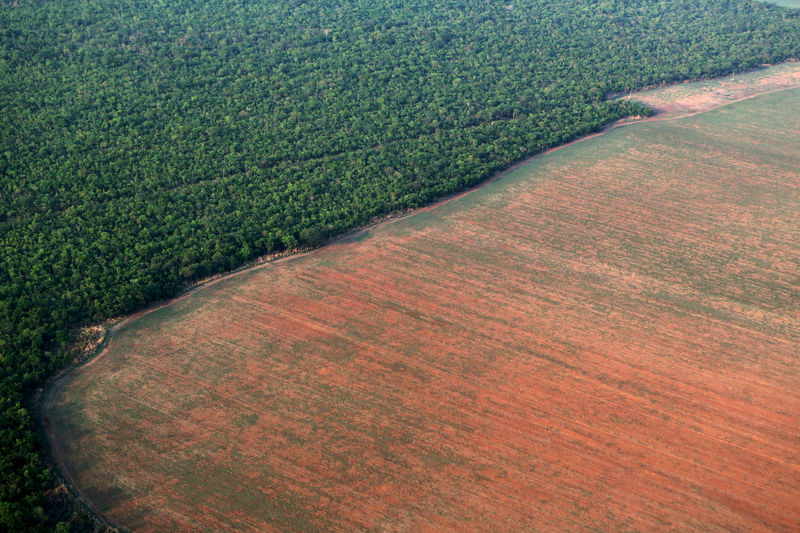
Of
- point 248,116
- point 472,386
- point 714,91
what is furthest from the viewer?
point 714,91

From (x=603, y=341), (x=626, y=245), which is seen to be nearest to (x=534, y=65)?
(x=626, y=245)

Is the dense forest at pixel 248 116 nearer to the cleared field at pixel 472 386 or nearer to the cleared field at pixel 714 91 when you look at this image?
the cleared field at pixel 714 91

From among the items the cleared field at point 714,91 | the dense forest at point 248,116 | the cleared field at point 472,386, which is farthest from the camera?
the cleared field at point 714,91

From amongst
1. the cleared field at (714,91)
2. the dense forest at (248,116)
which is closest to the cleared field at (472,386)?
the dense forest at (248,116)

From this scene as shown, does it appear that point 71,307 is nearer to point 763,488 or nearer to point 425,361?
point 425,361

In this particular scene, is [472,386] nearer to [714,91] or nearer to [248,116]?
[248,116]

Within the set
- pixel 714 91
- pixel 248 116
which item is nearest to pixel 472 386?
pixel 248 116
